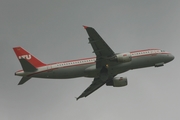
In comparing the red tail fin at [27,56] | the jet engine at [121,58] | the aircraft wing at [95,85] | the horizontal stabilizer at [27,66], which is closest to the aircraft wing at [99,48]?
the jet engine at [121,58]

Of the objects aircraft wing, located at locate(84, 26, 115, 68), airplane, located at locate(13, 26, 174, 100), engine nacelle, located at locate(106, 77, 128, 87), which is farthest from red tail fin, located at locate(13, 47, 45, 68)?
engine nacelle, located at locate(106, 77, 128, 87)

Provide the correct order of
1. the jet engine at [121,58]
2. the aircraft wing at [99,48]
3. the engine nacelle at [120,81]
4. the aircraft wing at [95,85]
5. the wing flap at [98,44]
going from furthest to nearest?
the aircraft wing at [95,85]
the engine nacelle at [120,81]
the jet engine at [121,58]
the aircraft wing at [99,48]
the wing flap at [98,44]

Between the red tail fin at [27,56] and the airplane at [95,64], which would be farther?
the red tail fin at [27,56]

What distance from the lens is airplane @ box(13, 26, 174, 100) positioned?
2584 inches

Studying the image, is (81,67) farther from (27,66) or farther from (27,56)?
(27,56)

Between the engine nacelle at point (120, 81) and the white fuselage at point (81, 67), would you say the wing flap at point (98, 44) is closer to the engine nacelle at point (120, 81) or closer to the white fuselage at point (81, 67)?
the white fuselage at point (81, 67)

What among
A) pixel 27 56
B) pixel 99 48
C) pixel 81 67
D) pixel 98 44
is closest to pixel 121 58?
pixel 99 48

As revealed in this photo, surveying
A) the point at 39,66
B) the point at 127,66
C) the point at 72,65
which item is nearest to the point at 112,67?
the point at 127,66

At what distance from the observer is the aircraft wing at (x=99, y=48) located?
2438 inches

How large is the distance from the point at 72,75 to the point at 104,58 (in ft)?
22.0

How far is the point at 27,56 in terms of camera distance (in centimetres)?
7044

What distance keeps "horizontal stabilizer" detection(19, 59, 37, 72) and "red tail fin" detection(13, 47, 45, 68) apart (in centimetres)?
236

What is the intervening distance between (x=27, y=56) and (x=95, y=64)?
512 inches

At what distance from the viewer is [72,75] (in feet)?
222
